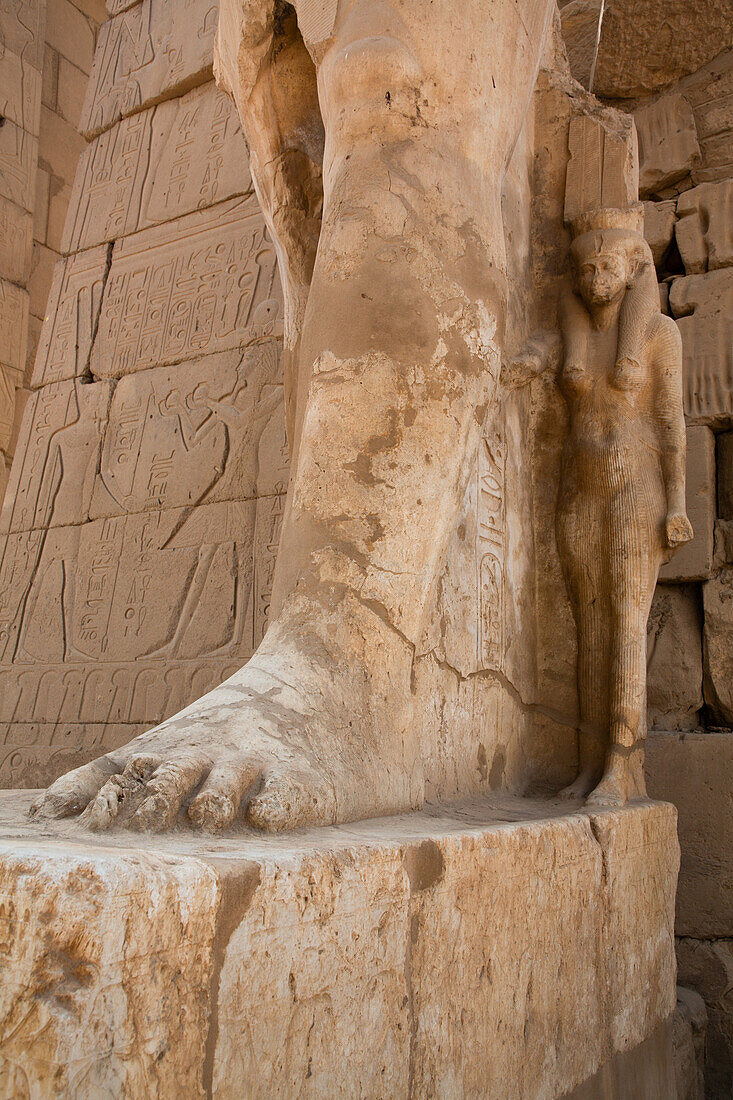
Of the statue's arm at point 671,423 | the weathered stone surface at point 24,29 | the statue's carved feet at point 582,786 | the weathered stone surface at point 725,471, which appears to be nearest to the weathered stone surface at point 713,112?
the weathered stone surface at point 725,471

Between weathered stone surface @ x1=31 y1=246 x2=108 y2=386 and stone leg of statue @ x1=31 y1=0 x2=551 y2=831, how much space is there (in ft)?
8.89

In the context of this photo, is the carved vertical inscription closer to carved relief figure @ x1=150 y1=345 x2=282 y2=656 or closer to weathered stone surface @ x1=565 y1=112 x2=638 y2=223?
weathered stone surface @ x1=565 y1=112 x2=638 y2=223

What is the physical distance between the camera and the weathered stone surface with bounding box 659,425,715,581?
108 inches

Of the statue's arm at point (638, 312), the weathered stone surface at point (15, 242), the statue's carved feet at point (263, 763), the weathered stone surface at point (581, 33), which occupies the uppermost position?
the weathered stone surface at point (15, 242)

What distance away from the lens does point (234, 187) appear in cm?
388

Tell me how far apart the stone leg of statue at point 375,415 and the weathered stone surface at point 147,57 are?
2837 mm

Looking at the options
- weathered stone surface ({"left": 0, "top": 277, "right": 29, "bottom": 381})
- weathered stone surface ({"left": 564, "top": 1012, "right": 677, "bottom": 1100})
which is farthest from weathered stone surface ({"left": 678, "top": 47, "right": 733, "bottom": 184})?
weathered stone surface ({"left": 0, "top": 277, "right": 29, "bottom": 381})

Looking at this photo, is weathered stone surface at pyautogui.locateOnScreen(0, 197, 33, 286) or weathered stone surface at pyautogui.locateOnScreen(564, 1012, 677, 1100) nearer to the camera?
weathered stone surface at pyautogui.locateOnScreen(564, 1012, 677, 1100)

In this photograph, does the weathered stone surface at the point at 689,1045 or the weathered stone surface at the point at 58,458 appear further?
the weathered stone surface at the point at 58,458

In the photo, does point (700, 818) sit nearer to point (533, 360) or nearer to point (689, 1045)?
point (689, 1045)

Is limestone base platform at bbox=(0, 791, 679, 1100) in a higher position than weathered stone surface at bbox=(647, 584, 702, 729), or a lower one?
lower

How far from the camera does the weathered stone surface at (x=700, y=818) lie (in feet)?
7.91

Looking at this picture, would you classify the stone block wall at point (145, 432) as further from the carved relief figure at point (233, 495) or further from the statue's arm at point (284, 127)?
the statue's arm at point (284, 127)

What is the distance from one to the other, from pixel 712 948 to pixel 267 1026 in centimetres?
193
